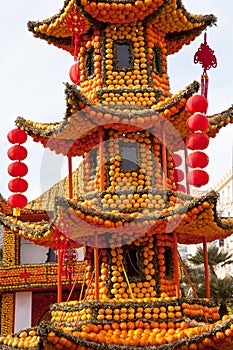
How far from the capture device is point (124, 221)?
44.6 ft

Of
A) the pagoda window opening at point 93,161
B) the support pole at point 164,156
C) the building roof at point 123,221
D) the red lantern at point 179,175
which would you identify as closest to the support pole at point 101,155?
the building roof at point 123,221

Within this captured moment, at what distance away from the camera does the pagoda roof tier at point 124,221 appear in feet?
42.9

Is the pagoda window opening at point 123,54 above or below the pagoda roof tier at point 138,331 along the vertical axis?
above

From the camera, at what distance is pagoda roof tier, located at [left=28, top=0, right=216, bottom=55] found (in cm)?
1555

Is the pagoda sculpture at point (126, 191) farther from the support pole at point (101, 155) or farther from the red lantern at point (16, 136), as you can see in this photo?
the red lantern at point (16, 136)

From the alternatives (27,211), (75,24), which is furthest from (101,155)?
(27,211)

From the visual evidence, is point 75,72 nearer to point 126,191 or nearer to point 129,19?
point 129,19

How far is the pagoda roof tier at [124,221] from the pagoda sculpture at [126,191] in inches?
1.1

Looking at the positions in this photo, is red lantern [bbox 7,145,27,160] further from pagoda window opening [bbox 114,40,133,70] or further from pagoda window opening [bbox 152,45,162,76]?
pagoda window opening [bbox 152,45,162,76]

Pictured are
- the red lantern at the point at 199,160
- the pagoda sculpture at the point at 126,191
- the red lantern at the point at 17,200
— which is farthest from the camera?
the red lantern at the point at 17,200

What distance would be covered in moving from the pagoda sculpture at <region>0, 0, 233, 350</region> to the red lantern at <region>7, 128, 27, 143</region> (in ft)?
1.05

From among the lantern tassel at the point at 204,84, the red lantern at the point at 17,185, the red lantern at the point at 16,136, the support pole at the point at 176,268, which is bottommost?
the support pole at the point at 176,268

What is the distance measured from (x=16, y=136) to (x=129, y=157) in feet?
10.7

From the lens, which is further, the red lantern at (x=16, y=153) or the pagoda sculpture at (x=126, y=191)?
the red lantern at (x=16, y=153)
